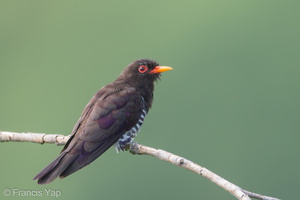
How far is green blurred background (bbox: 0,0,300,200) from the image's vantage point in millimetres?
22094

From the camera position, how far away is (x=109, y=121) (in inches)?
342

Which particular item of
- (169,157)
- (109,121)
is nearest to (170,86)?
(109,121)

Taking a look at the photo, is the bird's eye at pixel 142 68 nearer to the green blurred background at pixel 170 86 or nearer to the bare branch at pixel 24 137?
the bare branch at pixel 24 137

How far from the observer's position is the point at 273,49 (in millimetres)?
33594

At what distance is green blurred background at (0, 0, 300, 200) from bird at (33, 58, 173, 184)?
699 centimetres

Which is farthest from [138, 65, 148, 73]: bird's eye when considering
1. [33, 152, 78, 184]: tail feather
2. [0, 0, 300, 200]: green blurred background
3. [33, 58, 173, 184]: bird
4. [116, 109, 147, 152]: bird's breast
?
[0, 0, 300, 200]: green blurred background

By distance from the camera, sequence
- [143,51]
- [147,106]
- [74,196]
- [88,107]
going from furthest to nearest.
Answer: [143,51] < [74,196] < [147,106] < [88,107]

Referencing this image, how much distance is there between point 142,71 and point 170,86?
1663 centimetres

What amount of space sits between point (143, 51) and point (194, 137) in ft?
28.8

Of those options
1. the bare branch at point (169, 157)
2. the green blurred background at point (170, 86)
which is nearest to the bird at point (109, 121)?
the bare branch at point (169, 157)

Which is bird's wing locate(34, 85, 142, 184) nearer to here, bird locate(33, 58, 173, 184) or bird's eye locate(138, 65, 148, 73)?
bird locate(33, 58, 173, 184)

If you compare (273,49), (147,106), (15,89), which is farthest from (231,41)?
(147,106)

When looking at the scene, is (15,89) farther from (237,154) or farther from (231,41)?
(237,154)

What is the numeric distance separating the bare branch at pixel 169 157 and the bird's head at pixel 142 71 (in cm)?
126
